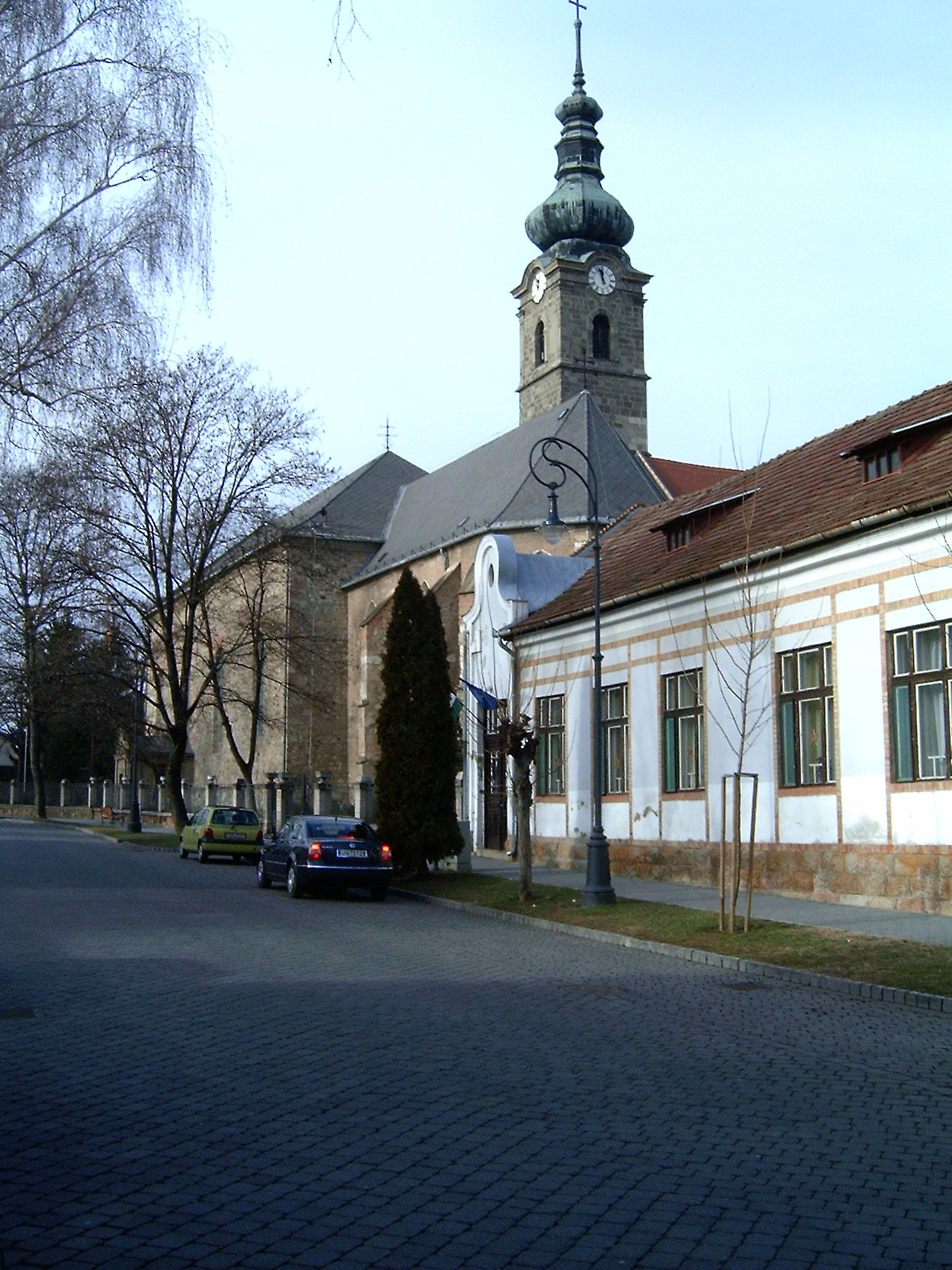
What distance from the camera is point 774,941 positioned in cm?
1470

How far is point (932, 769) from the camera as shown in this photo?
685 inches

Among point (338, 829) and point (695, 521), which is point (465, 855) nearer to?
point (338, 829)

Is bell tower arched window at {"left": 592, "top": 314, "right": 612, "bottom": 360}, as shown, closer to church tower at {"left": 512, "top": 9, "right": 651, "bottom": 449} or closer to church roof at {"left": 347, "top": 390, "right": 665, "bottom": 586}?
church tower at {"left": 512, "top": 9, "right": 651, "bottom": 449}

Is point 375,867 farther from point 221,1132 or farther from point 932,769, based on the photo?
point 221,1132

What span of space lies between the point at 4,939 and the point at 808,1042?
9.46 metres

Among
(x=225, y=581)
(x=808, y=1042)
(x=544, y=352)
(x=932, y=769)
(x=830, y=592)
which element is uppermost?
(x=544, y=352)

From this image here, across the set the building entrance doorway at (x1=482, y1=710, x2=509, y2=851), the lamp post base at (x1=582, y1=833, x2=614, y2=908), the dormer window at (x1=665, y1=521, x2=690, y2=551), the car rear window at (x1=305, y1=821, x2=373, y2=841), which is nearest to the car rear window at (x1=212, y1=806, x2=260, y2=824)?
the building entrance doorway at (x1=482, y1=710, x2=509, y2=851)

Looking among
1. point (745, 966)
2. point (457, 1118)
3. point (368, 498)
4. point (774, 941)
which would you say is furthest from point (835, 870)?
point (368, 498)

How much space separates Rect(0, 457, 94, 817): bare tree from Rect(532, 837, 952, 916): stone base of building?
12.3 m

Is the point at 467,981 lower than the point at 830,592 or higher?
lower

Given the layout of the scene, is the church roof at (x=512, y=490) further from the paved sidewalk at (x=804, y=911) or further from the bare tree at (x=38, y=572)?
the paved sidewalk at (x=804, y=911)

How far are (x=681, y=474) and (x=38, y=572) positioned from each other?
79.7 feet

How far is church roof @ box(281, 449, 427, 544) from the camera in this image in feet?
203

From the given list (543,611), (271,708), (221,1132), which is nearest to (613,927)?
(221,1132)
